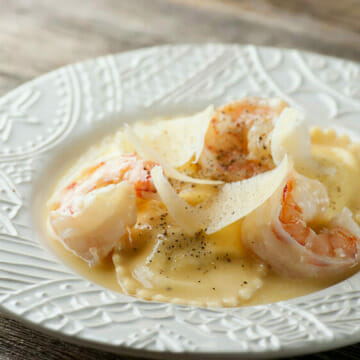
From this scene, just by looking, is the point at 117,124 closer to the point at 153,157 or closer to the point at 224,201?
the point at 153,157

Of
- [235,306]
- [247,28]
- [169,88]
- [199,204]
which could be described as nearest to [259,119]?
[199,204]

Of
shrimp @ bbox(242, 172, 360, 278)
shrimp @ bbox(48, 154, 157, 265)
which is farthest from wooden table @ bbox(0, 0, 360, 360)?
shrimp @ bbox(242, 172, 360, 278)

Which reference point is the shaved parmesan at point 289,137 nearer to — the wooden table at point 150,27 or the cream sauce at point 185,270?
the cream sauce at point 185,270

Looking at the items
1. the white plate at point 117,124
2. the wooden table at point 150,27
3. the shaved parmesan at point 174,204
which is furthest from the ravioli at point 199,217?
the wooden table at point 150,27

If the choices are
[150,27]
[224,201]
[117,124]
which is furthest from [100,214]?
[150,27]

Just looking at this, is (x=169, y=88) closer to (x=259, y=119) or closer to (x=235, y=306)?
(x=259, y=119)
